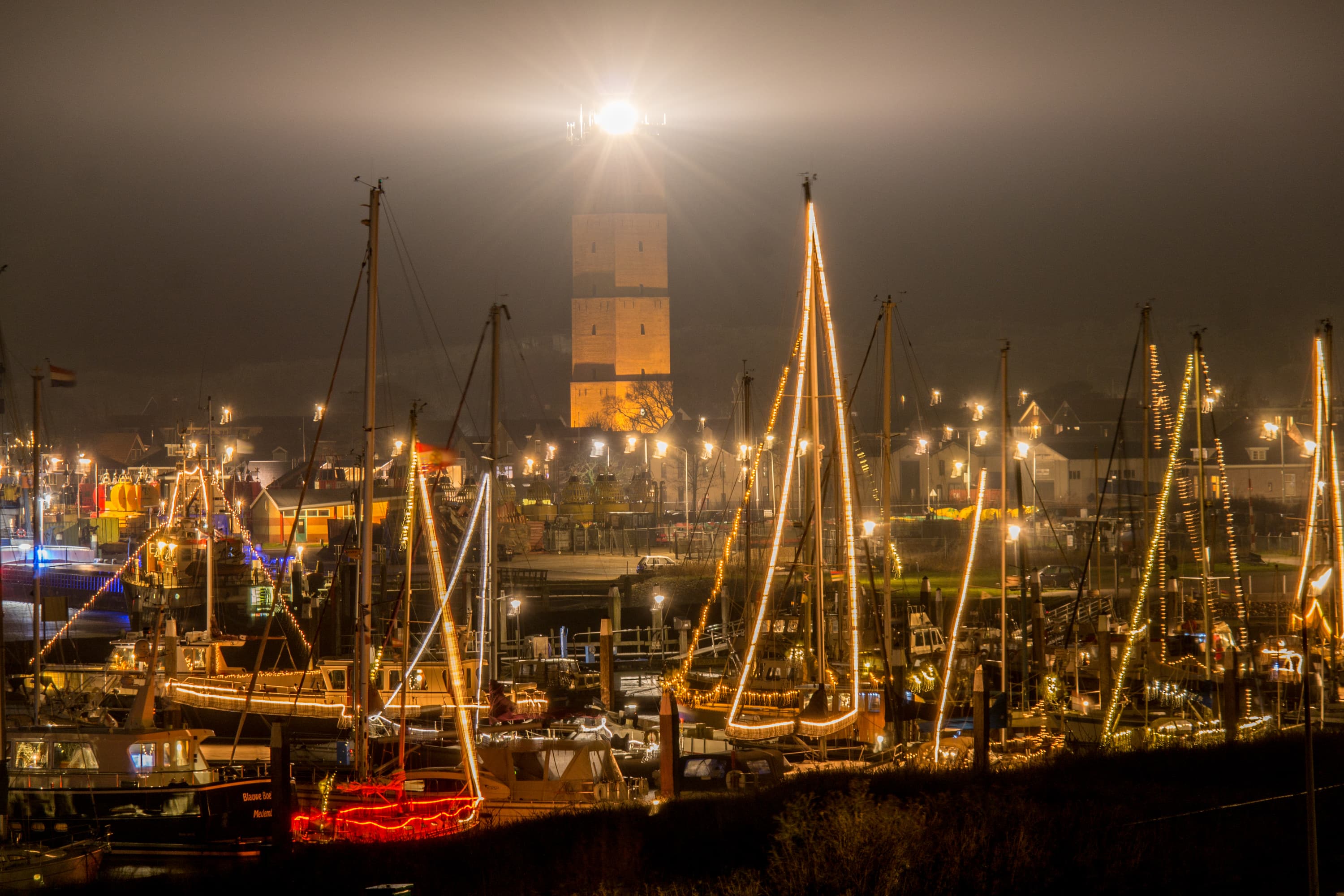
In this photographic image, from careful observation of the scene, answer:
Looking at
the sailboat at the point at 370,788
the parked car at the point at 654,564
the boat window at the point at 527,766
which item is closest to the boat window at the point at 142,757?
the sailboat at the point at 370,788

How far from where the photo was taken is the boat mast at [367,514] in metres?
13.4

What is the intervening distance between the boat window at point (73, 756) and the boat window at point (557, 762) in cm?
569

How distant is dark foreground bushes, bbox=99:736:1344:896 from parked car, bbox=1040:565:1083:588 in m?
24.7

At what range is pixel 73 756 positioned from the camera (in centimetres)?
1544

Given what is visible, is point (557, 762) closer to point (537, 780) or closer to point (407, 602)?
point (537, 780)

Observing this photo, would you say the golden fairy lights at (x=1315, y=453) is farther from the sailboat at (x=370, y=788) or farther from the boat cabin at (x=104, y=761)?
the boat cabin at (x=104, y=761)

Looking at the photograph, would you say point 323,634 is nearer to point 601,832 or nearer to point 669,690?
point 669,690

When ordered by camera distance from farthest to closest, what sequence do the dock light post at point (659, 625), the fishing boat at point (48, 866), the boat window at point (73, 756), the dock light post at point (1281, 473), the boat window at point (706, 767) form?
the dock light post at point (1281, 473) < the dock light post at point (659, 625) < the boat window at point (706, 767) < the boat window at point (73, 756) < the fishing boat at point (48, 866)

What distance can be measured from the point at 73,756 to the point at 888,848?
10473 mm

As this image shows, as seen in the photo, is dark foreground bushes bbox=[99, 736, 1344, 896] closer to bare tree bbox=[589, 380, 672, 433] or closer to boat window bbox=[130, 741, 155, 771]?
boat window bbox=[130, 741, 155, 771]

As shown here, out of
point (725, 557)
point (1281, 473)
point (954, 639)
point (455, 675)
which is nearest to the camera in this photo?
point (455, 675)

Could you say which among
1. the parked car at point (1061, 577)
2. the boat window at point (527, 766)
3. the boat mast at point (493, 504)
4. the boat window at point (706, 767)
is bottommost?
the boat window at point (706, 767)

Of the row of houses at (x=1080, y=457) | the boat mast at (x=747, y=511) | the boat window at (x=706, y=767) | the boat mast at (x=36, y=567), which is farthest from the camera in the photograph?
the row of houses at (x=1080, y=457)

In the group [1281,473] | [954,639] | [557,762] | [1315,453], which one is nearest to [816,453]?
[954,639]
